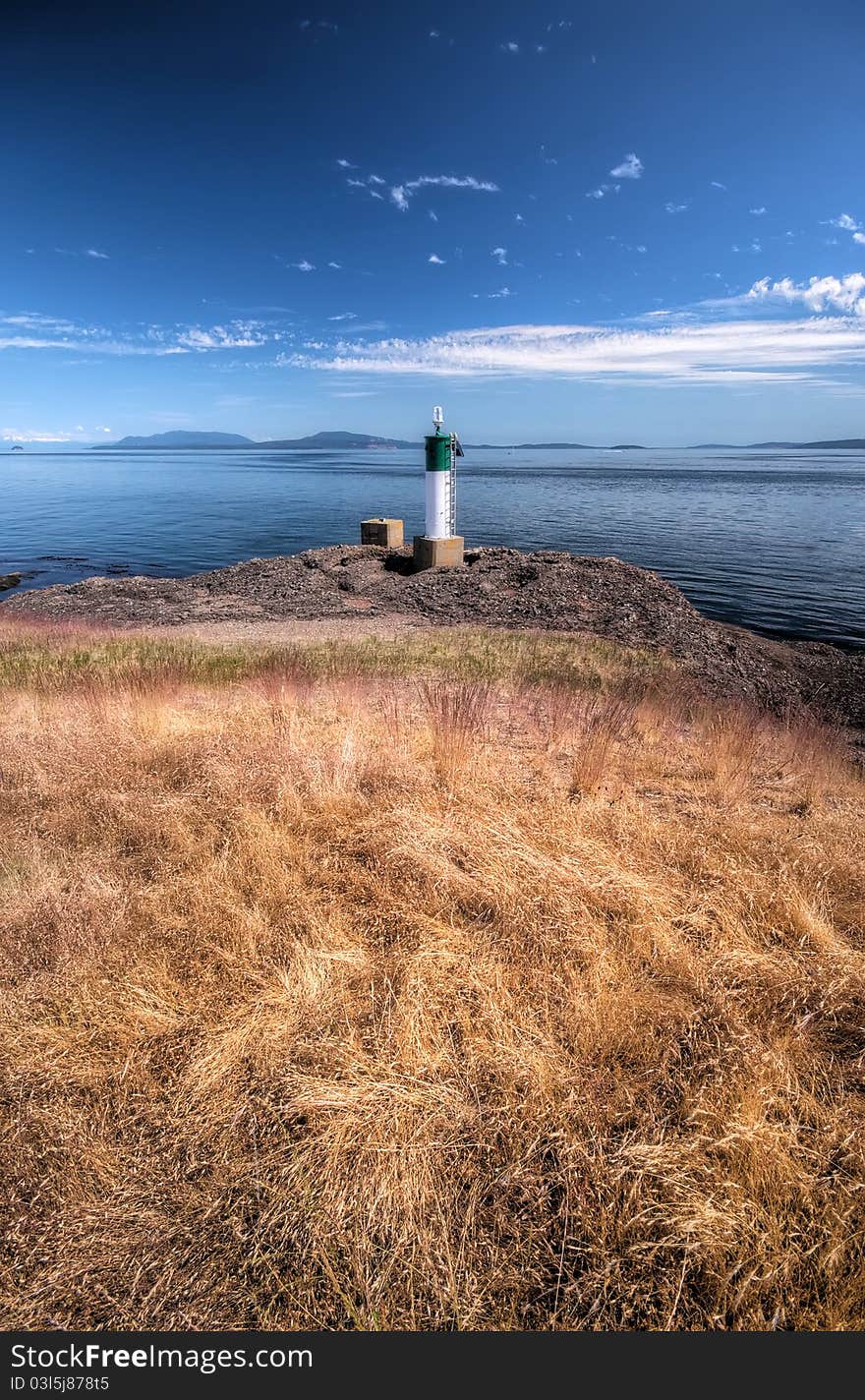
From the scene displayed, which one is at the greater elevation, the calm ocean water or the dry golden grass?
the calm ocean water

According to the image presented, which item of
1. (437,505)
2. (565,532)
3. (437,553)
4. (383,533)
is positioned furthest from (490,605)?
Answer: (565,532)

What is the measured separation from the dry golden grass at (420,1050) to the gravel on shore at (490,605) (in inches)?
360

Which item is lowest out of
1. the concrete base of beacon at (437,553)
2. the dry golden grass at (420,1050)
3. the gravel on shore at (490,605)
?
the dry golden grass at (420,1050)

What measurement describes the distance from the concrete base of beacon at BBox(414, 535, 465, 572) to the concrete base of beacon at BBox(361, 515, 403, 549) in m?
2.37

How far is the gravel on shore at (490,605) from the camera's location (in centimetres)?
1397

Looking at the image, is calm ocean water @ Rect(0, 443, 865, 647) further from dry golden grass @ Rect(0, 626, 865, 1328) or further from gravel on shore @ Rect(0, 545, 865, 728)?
dry golden grass @ Rect(0, 626, 865, 1328)

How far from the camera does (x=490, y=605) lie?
18359 millimetres

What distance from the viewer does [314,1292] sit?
212 cm

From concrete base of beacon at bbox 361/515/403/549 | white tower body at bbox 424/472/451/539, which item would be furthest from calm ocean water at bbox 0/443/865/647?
concrete base of beacon at bbox 361/515/403/549

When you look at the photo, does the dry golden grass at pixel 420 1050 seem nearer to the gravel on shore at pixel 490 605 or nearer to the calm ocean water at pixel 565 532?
the gravel on shore at pixel 490 605

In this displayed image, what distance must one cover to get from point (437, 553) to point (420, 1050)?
64.6ft

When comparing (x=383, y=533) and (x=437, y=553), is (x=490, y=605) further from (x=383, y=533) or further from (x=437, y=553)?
(x=383, y=533)

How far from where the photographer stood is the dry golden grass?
2.17 meters

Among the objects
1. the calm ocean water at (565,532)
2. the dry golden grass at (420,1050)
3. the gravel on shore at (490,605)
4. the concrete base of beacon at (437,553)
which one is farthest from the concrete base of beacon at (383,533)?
the dry golden grass at (420,1050)
